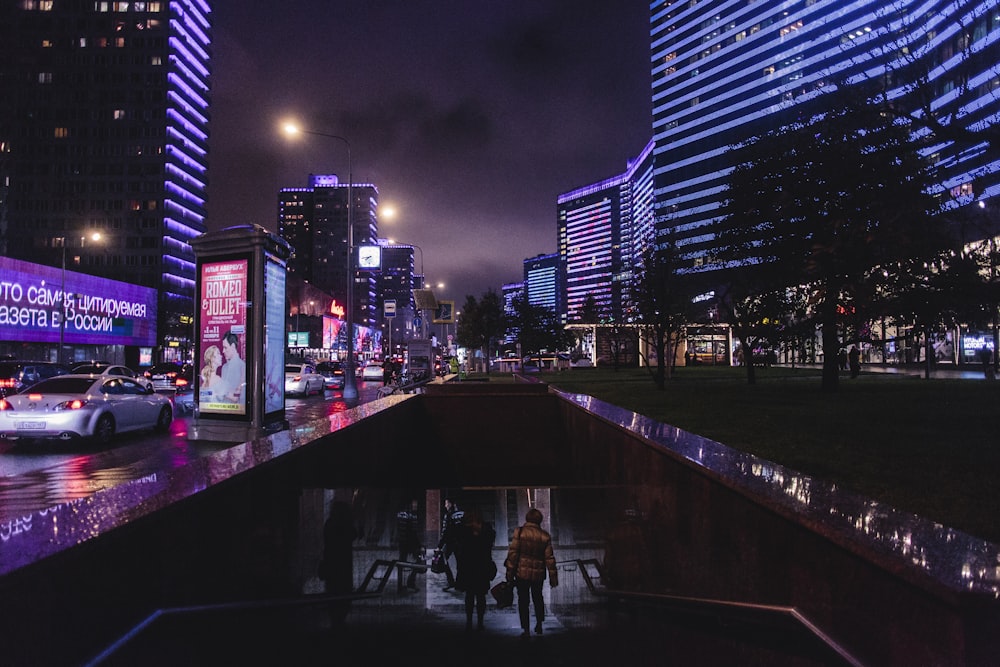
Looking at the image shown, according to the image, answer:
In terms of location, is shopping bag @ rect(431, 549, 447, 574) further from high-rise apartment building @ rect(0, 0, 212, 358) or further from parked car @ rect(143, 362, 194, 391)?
high-rise apartment building @ rect(0, 0, 212, 358)

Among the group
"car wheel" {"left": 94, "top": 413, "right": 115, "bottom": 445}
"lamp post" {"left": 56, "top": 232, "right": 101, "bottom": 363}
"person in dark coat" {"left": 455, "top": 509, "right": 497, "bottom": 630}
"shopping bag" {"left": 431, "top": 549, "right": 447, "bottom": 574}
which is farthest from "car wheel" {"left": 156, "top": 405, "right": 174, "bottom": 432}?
"lamp post" {"left": 56, "top": 232, "right": 101, "bottom": 363}

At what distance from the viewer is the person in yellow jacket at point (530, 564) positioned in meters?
7.39

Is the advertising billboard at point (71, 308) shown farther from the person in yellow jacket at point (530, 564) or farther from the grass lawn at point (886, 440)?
the grass lawn at point (886, 440)

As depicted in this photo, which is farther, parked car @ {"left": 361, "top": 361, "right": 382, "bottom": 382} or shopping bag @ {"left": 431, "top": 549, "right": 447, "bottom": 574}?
parked car @ {"left": 361, "top": 361, "right": 382, "bottom": 382}

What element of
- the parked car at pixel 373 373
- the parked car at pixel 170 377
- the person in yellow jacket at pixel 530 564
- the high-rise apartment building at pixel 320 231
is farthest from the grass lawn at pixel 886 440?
the high-rise apartment building at pixel 320 231

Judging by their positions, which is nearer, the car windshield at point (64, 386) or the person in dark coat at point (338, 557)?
the person in dark coat at point (338, 557)

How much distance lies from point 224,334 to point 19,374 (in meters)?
14.3

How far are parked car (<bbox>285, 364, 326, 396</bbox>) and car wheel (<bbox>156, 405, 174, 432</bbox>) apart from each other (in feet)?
40.5

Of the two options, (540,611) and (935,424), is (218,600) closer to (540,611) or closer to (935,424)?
(540,611)

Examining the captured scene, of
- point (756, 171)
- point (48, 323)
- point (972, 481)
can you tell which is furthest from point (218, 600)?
point (48, 323)

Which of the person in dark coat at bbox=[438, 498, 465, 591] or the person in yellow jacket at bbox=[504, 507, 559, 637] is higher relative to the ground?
the person in yellow jacket at bbox=[504, 507, 559, 637]

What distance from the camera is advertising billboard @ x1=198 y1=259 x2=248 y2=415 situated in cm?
1177

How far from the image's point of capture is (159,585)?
2.95 meters

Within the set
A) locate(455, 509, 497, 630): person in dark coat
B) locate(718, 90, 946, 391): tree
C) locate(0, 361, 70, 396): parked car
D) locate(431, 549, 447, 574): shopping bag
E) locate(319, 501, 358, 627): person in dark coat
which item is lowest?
locate(431, 549, 447, 574): shopping bag
